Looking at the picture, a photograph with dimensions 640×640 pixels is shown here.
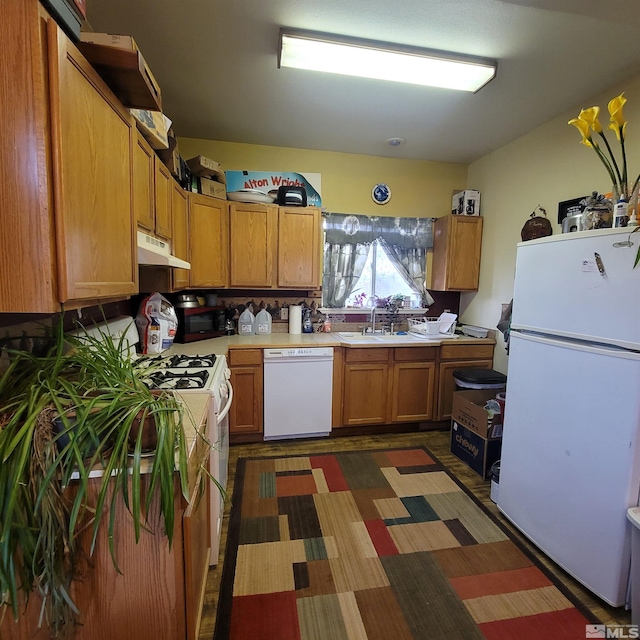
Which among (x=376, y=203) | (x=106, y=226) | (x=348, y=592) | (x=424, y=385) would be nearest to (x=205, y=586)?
(x=348, y=592)

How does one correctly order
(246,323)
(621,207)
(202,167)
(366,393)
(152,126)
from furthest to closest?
(246,323), (366,393), (202,167), (152,126), (621,207)

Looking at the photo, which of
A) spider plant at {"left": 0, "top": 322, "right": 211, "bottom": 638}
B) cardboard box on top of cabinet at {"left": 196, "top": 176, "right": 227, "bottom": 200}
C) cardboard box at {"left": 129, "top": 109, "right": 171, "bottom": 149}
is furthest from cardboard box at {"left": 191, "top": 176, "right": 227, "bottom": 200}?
spider plant at {"left": 0, "top": 322, "right": 211, "bottom": 638}

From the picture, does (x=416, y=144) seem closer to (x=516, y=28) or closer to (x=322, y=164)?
(x=322, y=164)

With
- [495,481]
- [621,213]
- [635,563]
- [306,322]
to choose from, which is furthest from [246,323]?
[635,563]

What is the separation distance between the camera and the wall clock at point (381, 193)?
3475 millimetres

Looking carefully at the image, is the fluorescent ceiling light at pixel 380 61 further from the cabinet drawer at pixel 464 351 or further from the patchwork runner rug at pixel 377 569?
the patchwork runner rug at pixel 377 569

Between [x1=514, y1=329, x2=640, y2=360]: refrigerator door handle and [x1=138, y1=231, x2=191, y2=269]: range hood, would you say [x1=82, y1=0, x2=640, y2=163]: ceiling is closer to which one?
[x1=138, y1=231, x2=191, y2=269]: range hood

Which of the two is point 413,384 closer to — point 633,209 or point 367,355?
point 367,355

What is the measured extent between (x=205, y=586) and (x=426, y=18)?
9.44 ft

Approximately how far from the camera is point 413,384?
3160 mm

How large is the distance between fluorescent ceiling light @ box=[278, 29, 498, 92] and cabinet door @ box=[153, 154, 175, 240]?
2.99 feet

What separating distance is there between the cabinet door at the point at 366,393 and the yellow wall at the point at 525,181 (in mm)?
1145

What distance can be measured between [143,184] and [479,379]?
2760 mm

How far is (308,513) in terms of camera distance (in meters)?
2.06
